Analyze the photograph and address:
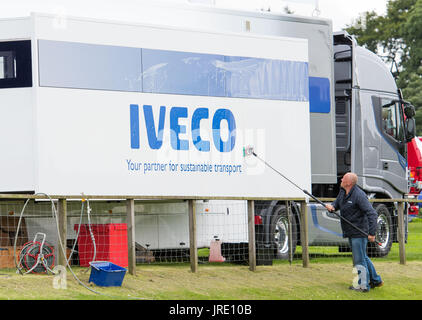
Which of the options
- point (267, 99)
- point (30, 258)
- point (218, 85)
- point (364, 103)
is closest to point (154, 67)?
point (218, 85)

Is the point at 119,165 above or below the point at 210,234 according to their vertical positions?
above

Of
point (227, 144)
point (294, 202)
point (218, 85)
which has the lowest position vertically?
point (294, 202)

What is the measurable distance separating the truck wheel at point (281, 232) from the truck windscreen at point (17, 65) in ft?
15.6

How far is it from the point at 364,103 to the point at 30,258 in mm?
7568

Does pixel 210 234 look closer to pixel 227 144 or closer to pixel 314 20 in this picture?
pixel 227 144

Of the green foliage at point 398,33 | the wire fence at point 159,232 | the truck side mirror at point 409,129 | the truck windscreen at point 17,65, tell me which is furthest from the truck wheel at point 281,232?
the green foliage at point 398,33

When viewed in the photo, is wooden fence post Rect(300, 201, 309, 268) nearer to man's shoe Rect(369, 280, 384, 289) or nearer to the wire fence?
the wire fence

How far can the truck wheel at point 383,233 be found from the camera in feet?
55.1

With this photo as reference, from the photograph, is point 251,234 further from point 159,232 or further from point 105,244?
point 105,244

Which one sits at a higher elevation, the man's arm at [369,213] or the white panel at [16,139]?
the white panel at [16,139]

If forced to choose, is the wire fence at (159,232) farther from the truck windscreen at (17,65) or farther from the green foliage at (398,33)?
the green foliage at (398,33)

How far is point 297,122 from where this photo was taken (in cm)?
1486

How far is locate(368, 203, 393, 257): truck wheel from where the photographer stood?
1678 cm

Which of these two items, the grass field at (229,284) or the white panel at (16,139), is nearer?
the grass field at (229,284)
